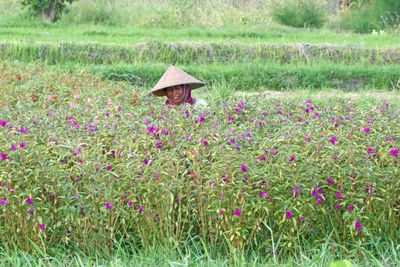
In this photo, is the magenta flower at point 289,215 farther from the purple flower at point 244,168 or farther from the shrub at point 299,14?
the shrub at point 299,14

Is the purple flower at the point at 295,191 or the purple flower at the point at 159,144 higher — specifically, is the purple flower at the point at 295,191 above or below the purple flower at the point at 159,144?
below

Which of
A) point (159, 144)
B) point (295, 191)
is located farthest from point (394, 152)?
point (159, 144)

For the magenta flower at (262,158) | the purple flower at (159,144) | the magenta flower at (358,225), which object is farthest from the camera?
the purple flower at (159,144)

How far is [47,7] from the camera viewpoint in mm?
15164

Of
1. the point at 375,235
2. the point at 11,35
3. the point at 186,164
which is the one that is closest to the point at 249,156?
the point at 186,164

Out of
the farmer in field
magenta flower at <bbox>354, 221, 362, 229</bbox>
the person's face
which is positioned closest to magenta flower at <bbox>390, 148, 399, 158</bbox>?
magenta flower at <bbox>354, 221, 362, 229</bbox>

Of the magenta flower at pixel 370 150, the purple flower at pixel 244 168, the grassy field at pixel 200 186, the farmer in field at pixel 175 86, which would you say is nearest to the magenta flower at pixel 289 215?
the grassy field at pixel 200 186

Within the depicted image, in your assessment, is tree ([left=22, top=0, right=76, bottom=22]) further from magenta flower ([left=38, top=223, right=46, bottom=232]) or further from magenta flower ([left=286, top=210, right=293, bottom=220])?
magenta flower ([left=286, top=210, right=293, bottom=220])

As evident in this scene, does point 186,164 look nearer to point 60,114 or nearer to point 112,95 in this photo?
point 60,114

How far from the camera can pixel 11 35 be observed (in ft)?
43.6

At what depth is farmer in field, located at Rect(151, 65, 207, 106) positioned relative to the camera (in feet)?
22.1

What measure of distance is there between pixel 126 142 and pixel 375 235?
139cm

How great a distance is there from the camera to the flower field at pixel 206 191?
451 centimetres

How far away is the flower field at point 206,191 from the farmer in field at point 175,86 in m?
1.76
